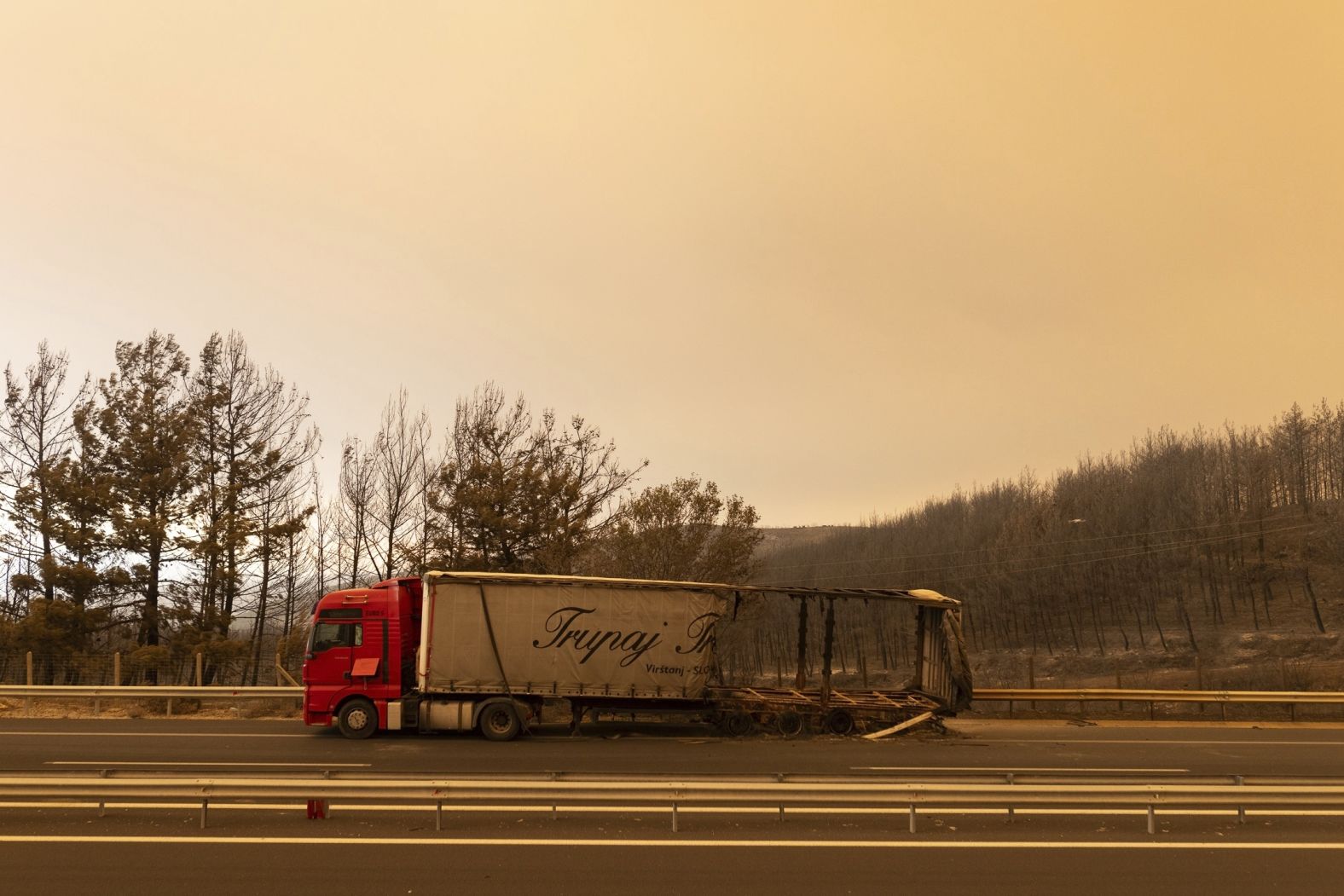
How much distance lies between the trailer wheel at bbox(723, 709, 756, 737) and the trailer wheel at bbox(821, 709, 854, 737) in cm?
177

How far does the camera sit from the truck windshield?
62.4 feet

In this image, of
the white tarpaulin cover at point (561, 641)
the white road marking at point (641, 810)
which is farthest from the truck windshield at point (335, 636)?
the white road marking at point (641, 810)

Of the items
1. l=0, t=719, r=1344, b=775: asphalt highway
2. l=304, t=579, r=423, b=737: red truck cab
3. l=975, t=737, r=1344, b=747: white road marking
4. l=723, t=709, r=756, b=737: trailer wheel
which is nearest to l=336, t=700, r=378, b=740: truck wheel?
l=304, t=579, r=423, b=737: red truck cab

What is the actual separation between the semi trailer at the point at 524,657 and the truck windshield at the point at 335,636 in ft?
0.06

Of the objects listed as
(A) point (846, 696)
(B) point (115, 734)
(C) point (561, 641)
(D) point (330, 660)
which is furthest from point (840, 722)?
(B) point (115, 734)

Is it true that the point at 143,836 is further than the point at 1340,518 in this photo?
No

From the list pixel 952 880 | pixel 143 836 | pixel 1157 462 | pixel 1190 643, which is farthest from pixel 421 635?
pixel 1157 462

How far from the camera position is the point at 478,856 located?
8281mm

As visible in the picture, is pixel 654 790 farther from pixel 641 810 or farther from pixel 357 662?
pixel 357 662

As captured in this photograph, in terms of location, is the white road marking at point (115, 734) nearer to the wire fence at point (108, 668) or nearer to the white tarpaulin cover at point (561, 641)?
the white tarpaulin cover at point (561, 641)

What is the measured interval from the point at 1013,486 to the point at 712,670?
100 meters

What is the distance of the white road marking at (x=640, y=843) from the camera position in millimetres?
8680

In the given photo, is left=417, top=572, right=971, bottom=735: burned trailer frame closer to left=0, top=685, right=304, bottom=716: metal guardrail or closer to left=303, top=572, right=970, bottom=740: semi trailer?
left=303, top=572, right=970, bottom=740: semi trailer

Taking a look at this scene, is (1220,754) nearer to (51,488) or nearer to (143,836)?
(143,836)
